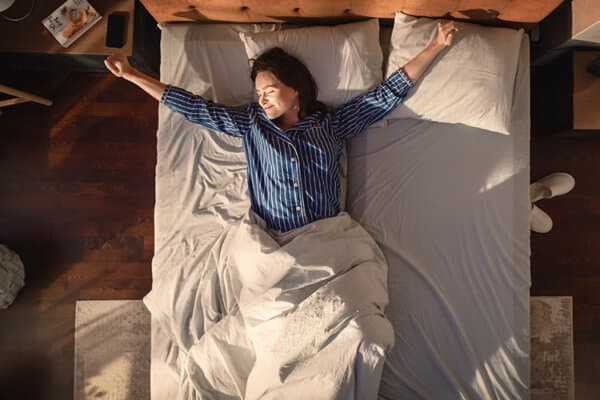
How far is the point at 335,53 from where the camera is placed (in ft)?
5.65

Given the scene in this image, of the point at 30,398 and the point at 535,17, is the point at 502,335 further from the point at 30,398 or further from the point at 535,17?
the point at 30,398

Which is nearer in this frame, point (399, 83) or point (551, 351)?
point (399, 83)

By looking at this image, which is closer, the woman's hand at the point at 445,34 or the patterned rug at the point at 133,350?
the woman's hand at the point at 445,34

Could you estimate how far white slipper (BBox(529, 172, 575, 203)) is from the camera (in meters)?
1.93

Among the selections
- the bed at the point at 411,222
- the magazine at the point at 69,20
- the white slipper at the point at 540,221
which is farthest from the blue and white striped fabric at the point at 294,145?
the white slipper at the point at 540,221

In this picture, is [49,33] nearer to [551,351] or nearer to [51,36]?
[51,36]

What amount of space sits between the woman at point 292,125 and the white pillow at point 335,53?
0.05m

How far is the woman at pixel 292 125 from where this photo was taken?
1644mm

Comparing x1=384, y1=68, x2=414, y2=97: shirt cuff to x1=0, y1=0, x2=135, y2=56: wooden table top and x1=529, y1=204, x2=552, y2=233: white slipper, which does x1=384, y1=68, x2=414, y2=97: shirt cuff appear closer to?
x1=529, y1=204, x2=552, y2=233: white slipper

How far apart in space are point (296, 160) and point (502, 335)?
107 cm

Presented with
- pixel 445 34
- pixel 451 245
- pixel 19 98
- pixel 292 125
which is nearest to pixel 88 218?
pixel 19 98

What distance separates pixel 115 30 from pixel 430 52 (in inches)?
50.4

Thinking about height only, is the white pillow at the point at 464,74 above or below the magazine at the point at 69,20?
below

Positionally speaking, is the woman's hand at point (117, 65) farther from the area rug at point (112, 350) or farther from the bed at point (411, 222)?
the area rug at point (112, 350)
